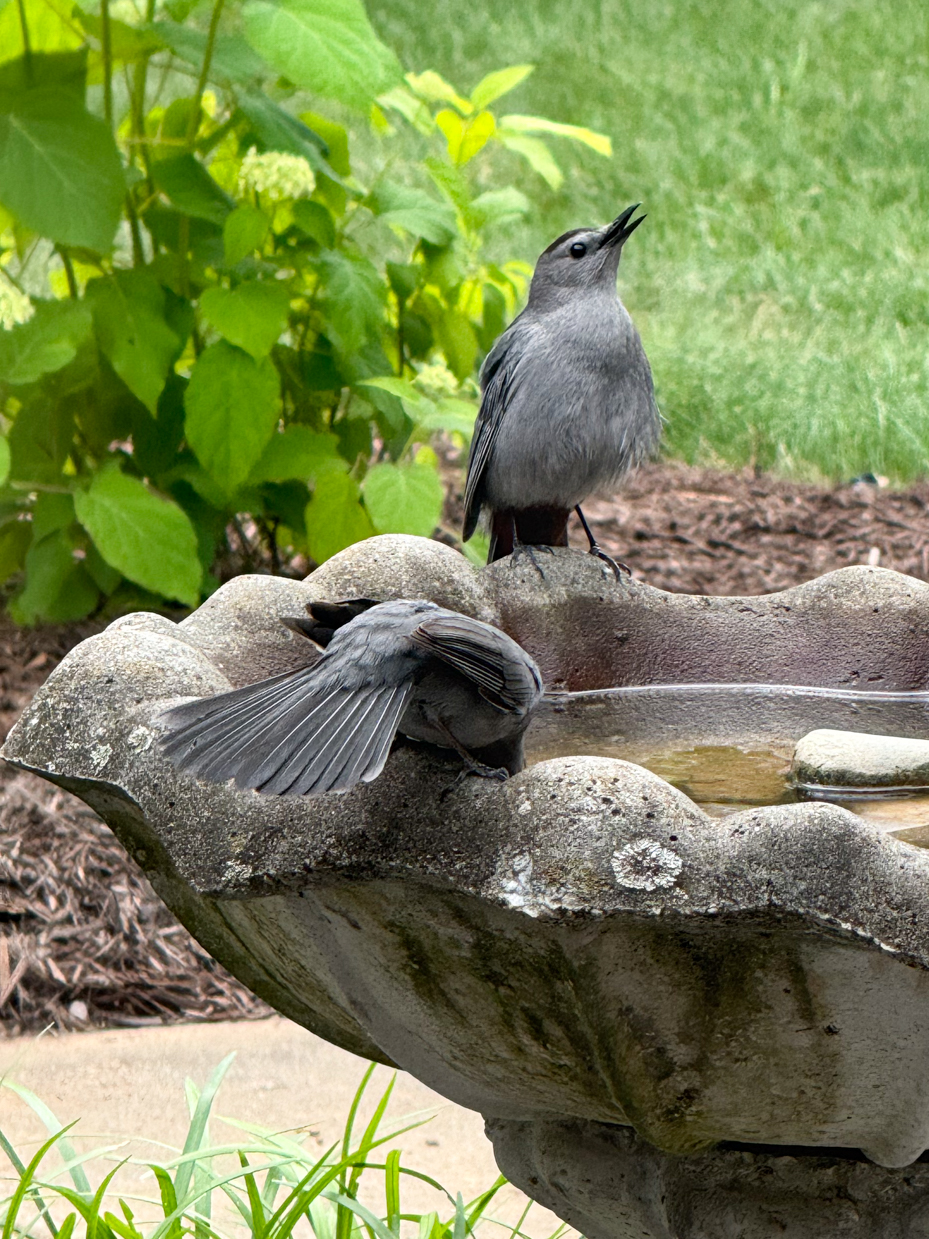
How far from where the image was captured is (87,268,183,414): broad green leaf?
388cm

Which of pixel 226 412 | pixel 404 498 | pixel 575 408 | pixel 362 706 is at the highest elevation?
pixel 362 706

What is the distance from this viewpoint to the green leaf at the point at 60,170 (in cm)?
360

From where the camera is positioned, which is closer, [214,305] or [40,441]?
[214,305]

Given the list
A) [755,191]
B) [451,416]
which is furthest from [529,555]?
[755,191]

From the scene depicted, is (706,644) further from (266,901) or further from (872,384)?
(872,384)

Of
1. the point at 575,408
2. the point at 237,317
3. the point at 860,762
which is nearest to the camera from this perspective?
the point at 860,762

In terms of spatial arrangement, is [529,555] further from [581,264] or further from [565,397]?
[581,264]

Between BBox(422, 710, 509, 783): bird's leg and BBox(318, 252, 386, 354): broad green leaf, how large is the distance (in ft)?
7.83

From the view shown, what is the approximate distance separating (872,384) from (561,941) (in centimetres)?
552

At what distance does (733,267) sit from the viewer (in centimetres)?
812

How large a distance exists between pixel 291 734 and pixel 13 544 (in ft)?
10.5

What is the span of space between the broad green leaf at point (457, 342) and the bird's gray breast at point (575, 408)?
55.6 inches

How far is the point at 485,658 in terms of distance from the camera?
5.23 feet

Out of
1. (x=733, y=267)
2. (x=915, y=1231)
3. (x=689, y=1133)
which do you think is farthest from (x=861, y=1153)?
(x=733, y=267)
